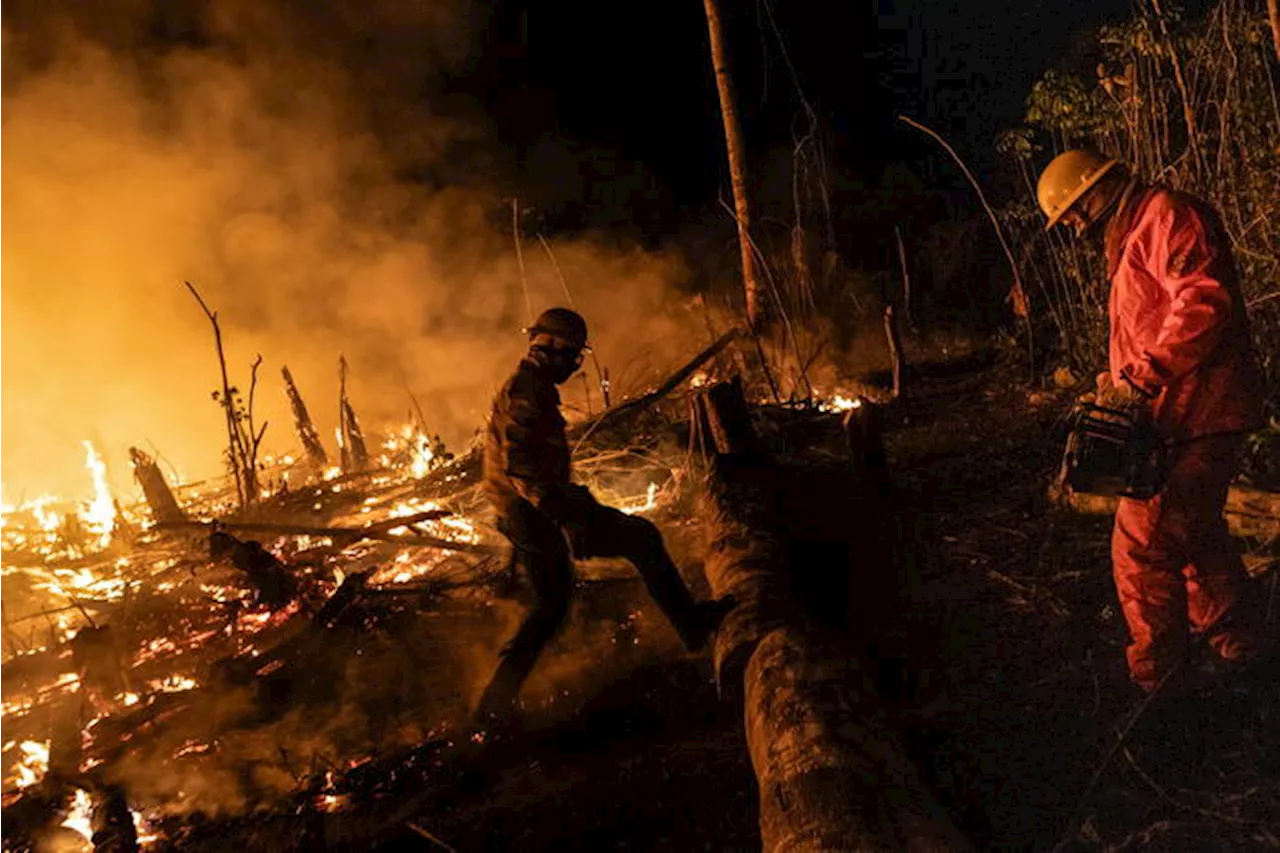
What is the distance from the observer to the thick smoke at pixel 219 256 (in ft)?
40.4

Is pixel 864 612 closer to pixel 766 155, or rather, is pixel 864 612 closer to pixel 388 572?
pixel 388 572

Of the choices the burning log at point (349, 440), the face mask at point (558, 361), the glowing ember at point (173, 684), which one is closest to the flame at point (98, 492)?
the burning log at point (349, 440)

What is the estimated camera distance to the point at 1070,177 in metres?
3.31

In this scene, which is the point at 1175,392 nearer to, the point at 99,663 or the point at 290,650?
the point at 290,650

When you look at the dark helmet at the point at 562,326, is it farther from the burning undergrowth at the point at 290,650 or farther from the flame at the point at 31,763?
the flame at the point at 31,763

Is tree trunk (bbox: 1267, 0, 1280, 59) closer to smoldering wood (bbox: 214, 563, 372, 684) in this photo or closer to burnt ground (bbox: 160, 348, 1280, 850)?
burnt ground (bbox: 160, 348, 1280, 850)

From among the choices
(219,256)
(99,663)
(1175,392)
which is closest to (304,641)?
(99,663)

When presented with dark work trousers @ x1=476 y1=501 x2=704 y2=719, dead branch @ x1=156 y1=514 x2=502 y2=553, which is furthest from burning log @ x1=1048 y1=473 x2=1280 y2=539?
dead branch @ x1=156 y1=514 x2=502 y2=553

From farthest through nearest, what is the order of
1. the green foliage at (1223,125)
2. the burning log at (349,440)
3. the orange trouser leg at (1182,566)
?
the burning log at (349,440) → the green foliage at (1223,125) → the orange trouser leg at (1182,566)

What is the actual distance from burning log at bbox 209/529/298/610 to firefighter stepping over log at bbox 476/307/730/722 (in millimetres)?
2320

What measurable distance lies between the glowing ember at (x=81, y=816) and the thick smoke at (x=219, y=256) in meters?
8.48

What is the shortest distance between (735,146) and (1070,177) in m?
6.74

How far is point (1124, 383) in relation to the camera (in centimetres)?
311

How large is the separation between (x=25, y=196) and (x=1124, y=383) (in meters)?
14.8
